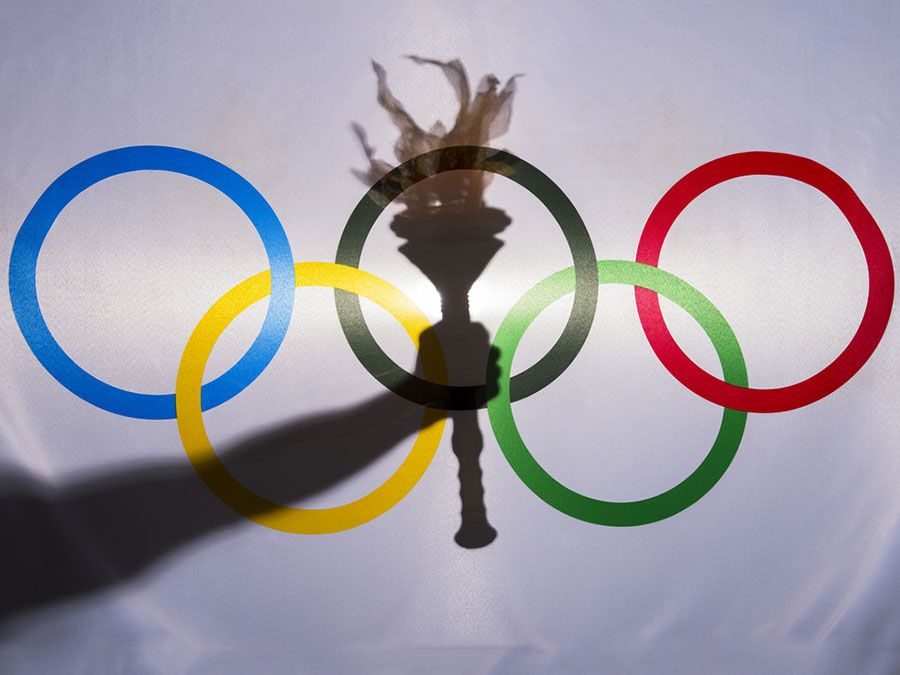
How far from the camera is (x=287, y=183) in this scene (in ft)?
5.05

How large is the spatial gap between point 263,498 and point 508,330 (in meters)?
0.59

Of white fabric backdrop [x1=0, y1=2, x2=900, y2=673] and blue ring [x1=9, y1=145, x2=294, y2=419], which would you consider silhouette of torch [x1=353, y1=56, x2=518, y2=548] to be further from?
blue ring [x1=9, y1=145, x2=294, y2=419]

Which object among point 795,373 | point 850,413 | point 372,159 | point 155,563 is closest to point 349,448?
point 155,563

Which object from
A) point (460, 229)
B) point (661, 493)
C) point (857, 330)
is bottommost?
point (661, 493)

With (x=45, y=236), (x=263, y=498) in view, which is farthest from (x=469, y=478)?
(x=45, y=236)

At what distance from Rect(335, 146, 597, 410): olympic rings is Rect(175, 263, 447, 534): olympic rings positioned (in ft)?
0.13

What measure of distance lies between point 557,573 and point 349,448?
1.58 ft

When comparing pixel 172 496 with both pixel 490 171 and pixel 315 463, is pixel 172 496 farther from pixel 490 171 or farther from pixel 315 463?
pixel 490 171

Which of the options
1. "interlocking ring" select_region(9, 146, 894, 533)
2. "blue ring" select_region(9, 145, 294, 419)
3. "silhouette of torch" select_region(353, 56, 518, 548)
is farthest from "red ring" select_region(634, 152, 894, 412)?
"blue ring" select_region(9, 145, 294, 419)

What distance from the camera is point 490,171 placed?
153 cm

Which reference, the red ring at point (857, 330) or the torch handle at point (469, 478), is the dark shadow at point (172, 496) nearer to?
the torch handle at point (469, 478)

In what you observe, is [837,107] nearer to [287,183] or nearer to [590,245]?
[590,245]

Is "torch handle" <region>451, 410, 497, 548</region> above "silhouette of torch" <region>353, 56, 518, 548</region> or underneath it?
underneath

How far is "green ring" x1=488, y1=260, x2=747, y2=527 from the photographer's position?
5.02 ft
